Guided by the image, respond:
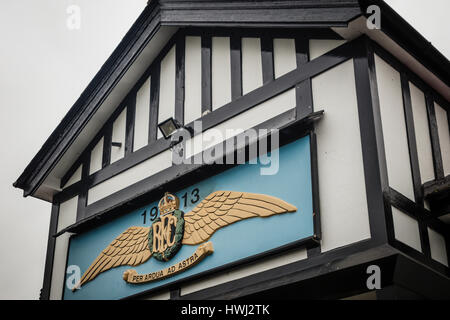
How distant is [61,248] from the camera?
10.5 m

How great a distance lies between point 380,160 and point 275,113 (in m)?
1.63

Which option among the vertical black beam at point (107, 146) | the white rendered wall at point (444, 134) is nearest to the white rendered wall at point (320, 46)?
the white rendered wall at point (444, 134)

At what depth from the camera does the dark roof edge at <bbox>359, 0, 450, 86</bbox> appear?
284 inches

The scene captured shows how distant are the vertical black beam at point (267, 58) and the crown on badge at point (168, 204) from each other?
198 centimetres

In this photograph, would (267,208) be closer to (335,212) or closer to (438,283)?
(335,212)

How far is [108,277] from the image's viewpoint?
371 inches

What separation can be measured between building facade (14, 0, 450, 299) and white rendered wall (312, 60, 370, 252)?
2 cm

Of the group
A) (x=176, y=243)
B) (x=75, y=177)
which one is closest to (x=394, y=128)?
(x=176, y=243)

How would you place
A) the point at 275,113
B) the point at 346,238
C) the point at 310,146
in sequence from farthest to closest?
1. the point at 275,113
2. the point at 310,146
3. the point at 346,238

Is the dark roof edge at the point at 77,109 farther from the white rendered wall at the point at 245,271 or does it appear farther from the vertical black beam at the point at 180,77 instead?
the white rendered wall at the point at 245,271

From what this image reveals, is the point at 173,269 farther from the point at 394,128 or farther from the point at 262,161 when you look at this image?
the point at 394,128

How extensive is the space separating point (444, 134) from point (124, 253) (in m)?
4.65

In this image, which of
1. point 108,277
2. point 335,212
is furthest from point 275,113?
point 108,277

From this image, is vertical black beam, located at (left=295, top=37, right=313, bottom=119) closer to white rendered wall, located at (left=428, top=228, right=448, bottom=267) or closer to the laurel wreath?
white rendered wall, located at (left=428, top=228, right=448, bottom=267)
